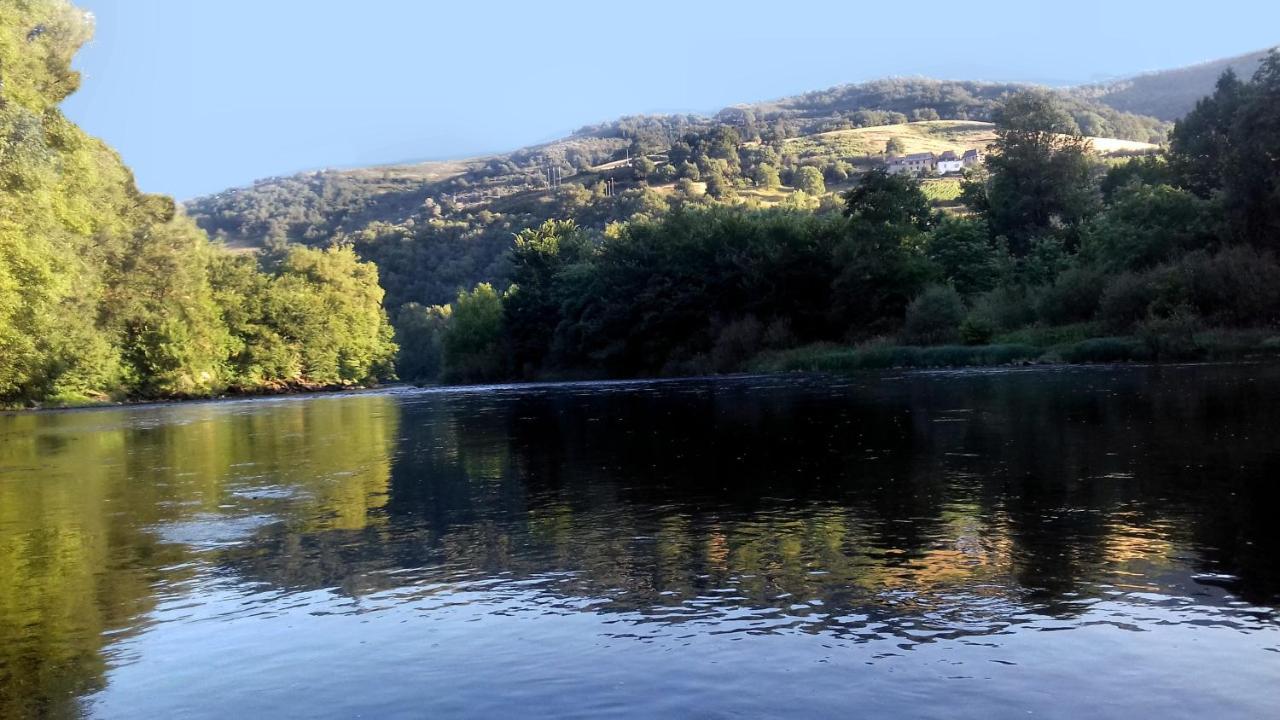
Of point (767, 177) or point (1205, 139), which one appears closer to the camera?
point (1205, 139)

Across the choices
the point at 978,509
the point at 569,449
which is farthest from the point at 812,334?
the point at 978,509

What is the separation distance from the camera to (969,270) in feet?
236

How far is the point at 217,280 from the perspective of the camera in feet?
325

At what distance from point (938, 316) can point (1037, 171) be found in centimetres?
2262

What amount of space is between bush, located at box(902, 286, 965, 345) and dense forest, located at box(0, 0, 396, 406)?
4336 cm

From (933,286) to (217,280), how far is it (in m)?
65.1

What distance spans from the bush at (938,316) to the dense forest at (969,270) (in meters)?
0.09

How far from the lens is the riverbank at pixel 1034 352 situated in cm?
4638

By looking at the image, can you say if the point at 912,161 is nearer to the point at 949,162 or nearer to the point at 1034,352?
the point at 949,162

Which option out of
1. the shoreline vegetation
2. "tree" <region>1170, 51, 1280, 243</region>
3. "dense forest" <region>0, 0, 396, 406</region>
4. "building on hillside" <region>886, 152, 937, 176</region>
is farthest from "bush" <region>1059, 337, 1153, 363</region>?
"building on hillside" <region>886, 152, 937, 176</region>

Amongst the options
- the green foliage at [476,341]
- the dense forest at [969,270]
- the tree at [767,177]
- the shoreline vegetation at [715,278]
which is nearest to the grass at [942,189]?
the shoreline vegetation at [715,278]

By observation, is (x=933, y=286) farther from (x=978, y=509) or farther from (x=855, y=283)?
(x=978, y=509)

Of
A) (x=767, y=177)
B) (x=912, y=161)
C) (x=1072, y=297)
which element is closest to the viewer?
(x=1072, y=297)

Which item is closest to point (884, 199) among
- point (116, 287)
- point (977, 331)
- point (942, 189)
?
point (977, 331)
